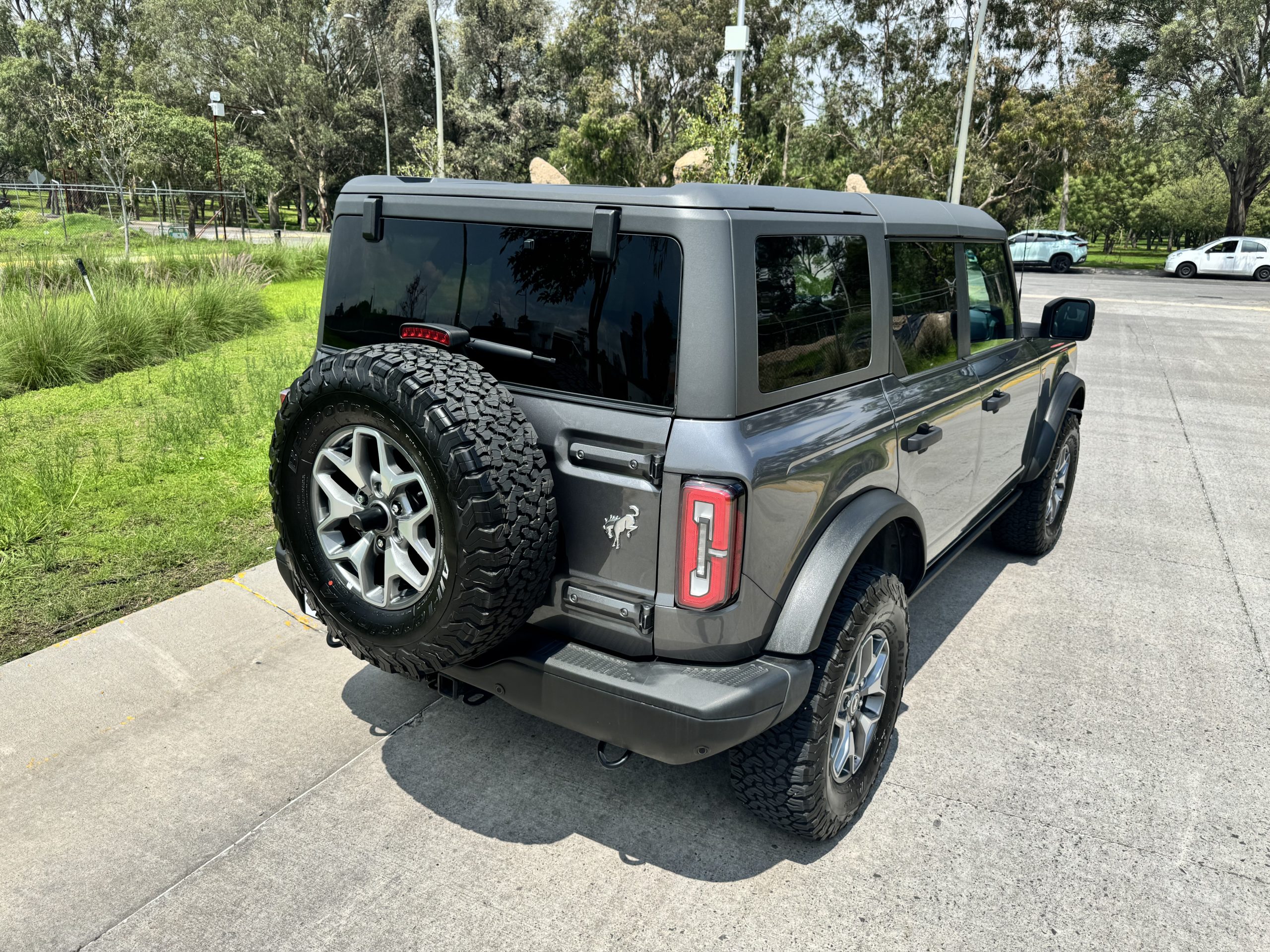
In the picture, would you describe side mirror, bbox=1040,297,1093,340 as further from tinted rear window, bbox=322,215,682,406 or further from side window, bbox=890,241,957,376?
tinted rear window, bbox=322,215,682,406

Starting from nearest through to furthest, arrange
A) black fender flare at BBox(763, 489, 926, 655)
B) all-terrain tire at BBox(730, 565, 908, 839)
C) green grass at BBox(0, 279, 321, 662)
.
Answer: black fender flare at BBox(763, 489, 926, 655) → all-terrain tire at BBox(730, 565, 908, 839) → green grass at BBox(0, 279, 321, 662)

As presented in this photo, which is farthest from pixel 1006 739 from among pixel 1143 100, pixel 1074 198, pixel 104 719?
pixel 1074 198

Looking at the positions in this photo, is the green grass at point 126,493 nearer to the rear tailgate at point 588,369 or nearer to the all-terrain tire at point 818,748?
the rear tailgate at point 588,369

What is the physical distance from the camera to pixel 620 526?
2.39 meters

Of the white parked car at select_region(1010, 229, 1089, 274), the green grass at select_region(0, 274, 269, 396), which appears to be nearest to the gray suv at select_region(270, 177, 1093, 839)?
the green grass at select_region(0, 274, 269, 396)

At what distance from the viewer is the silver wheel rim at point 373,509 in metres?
2.43

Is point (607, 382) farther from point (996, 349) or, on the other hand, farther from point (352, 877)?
point (996, 349)

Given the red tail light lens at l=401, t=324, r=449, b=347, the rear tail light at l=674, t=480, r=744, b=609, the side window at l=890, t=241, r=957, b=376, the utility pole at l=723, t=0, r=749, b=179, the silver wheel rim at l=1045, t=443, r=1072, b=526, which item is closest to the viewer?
the rear tail light at l=674, t=480, r=744, b=609

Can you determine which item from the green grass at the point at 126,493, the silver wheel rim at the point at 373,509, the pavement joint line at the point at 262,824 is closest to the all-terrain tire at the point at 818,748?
the silver wheel rim at the point at 373,509

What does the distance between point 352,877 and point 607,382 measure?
1631 mm

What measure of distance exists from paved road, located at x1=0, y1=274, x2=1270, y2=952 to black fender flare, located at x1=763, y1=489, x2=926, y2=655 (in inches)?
30.9

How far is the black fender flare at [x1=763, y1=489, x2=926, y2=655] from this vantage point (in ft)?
8.13

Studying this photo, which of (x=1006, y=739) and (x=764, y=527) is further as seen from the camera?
(x=1006, y=739)

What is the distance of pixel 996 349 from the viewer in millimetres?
4195
